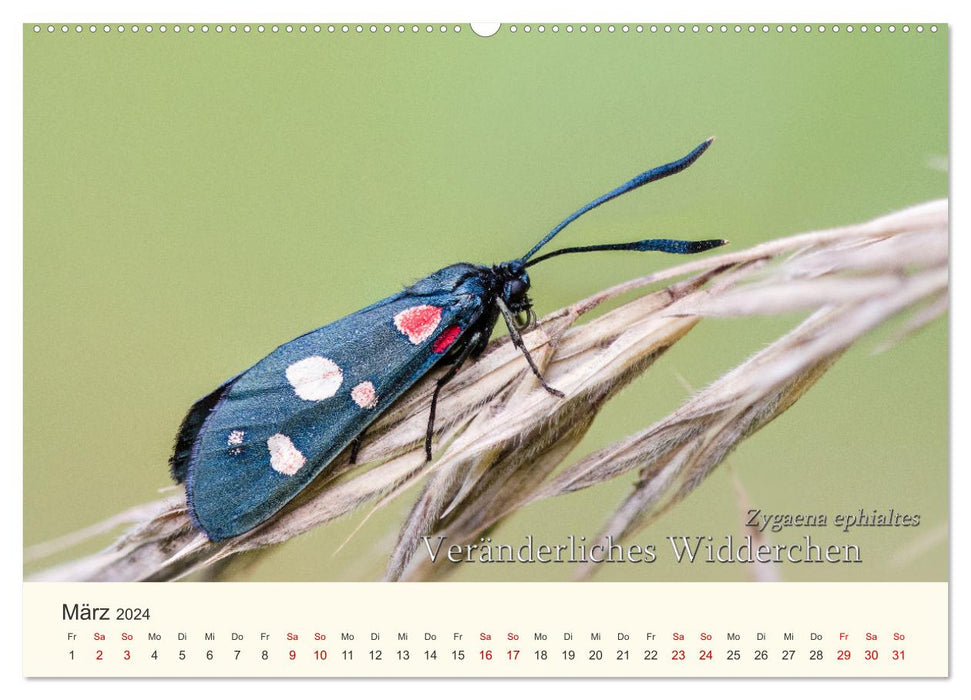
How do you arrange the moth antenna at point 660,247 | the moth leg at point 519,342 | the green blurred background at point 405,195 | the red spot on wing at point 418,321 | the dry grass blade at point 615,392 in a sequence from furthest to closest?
1. the green blurred background at point 405,195
2. the red spot on wing at point 418,321
3. the moth antenna at point 660,247
4. the moth leg at point 519,342
5. the dry grass blade at point 615,392

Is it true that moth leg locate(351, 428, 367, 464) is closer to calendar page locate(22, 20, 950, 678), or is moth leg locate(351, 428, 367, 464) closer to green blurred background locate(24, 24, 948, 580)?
calendar page locate(22, 20, 950, 678)

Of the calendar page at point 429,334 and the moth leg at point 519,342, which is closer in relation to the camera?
the moth leg at point 519,342

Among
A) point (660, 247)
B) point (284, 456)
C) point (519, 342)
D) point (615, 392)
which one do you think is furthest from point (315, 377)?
point (660, 247)

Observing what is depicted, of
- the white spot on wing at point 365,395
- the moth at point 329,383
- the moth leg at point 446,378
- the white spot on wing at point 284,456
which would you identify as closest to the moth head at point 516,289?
the moth at point 329,383

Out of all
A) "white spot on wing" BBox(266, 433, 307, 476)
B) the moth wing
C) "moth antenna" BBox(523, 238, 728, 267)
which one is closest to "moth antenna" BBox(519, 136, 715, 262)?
"moth antenna" BBox(523, 238, 728, 267)

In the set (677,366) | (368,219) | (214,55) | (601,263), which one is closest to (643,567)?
(677,366)
